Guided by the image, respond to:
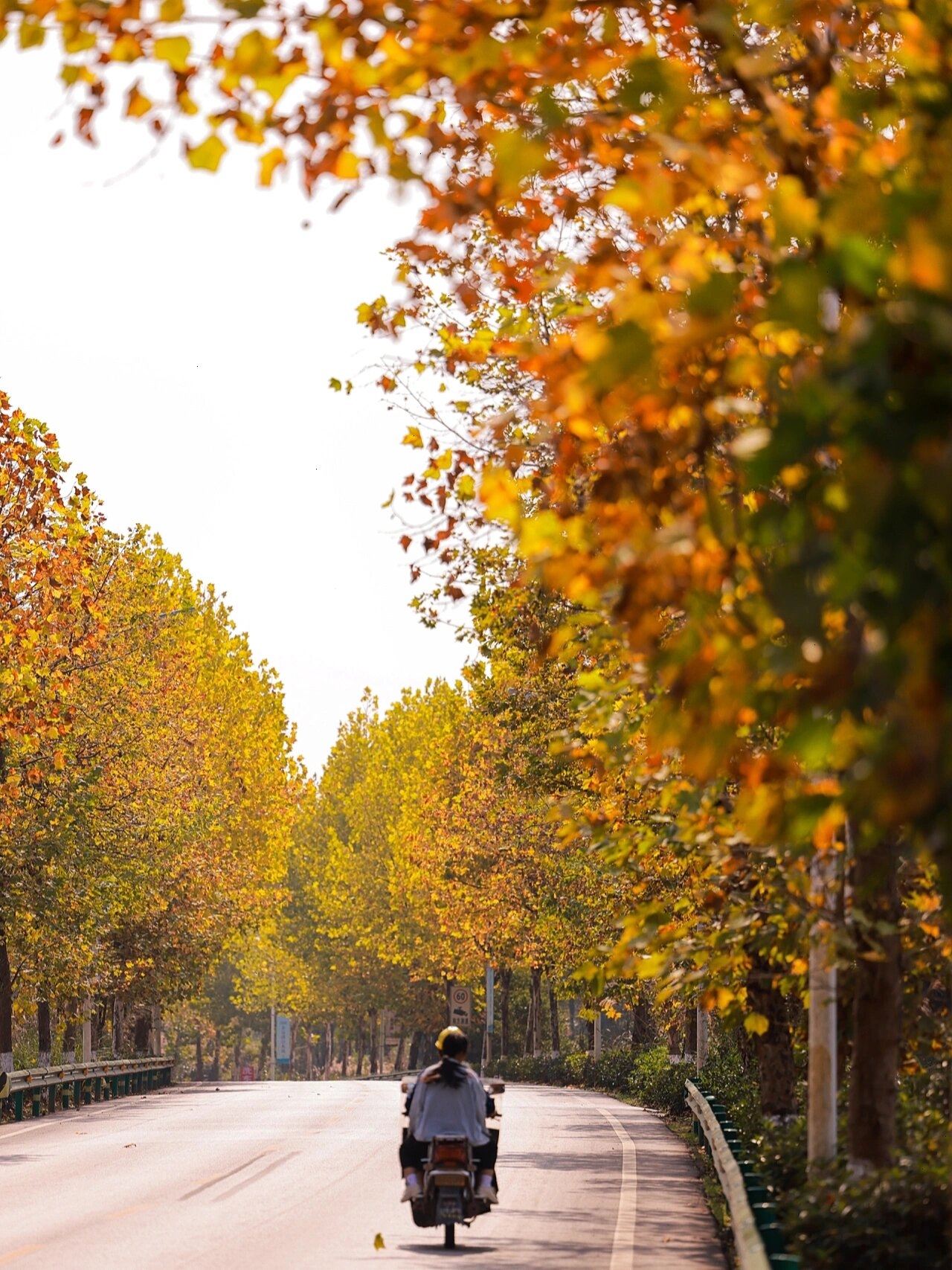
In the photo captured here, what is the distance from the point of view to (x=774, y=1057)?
17391 millimetres

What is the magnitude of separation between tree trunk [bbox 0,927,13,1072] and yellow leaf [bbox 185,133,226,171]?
3211 centimetres

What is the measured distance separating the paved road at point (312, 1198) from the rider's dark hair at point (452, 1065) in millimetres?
1236

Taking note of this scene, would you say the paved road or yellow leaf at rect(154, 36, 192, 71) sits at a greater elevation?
yellow leaf at rect(154, 36, 192, 71)

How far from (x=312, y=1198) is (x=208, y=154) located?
545 inches

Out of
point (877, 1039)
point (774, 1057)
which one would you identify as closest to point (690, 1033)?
point (774, 1057)

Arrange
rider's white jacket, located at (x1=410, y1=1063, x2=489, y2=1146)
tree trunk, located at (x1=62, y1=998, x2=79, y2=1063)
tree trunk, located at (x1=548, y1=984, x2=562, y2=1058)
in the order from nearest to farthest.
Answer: rider's white jacket, located at (x1=410, y1=1063, x2=489, y2=1146), tree trunk, located at (x1=62, y1=998, x2=79, y2=1063), tree trunk, located at (x1=548, y1=984, x2=562, y2=1058)

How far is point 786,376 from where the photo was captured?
320 inches

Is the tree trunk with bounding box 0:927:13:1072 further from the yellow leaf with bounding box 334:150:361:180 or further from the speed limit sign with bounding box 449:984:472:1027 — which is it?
the yellow leaf with bounding box 334:150:361:180

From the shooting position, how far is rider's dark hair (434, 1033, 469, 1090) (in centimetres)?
1485

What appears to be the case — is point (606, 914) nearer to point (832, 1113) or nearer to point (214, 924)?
point (214, 924)

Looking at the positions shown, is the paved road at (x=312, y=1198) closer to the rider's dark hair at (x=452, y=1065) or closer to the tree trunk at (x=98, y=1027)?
the rider's dark hair at (x=452, y=1065)

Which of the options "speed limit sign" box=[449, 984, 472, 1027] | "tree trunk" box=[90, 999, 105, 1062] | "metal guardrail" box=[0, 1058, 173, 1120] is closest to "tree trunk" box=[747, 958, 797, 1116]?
"metal guardrail" box=[0, 1058, 173, 1120]

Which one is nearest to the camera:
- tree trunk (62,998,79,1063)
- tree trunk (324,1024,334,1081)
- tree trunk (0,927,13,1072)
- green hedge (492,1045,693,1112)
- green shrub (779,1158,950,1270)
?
green shrub (779,1158,950,1270)

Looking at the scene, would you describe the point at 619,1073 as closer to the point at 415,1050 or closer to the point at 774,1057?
the point at 774,1057
